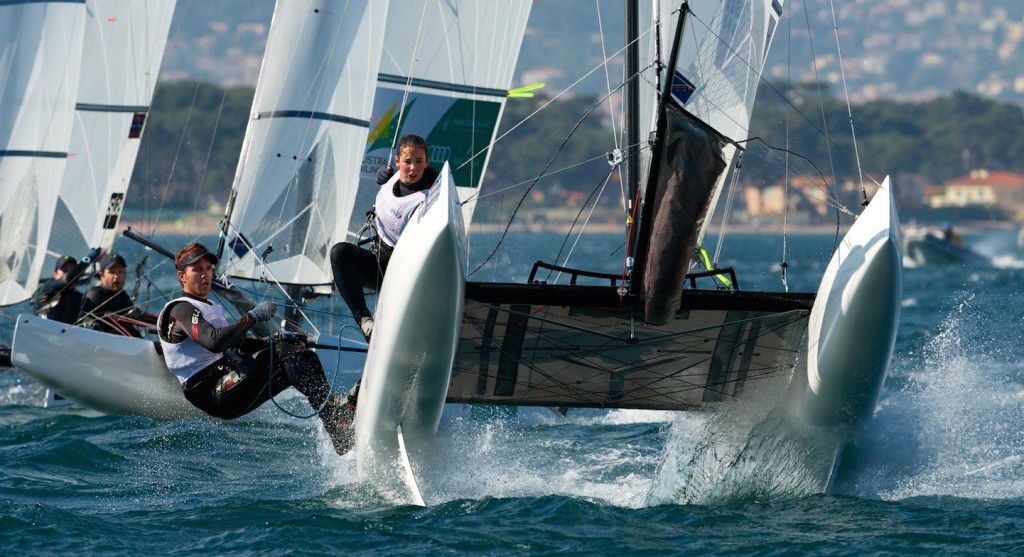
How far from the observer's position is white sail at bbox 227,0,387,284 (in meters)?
9.23

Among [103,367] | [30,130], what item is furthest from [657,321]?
[30,130]

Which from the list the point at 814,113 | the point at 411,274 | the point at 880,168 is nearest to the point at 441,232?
the point at 411,274

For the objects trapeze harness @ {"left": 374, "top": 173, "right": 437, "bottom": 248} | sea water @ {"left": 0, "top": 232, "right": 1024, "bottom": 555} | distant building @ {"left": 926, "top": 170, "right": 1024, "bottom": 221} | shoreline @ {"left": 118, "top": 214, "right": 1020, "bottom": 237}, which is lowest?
sea water @ {"left": 0, "top": 232, "right": 1024, "bottom": 555}

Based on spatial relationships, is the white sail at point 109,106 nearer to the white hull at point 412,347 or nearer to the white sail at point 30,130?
the white sail at point 30,130

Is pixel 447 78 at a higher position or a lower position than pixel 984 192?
lower

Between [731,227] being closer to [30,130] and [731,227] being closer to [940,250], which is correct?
[940,250]

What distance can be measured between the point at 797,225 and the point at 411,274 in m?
72.3

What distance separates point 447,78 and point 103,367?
3.15m

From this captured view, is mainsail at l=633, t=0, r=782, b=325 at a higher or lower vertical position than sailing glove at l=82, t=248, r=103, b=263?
→ higher

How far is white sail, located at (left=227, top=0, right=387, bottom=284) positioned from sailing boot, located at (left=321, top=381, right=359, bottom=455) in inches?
129

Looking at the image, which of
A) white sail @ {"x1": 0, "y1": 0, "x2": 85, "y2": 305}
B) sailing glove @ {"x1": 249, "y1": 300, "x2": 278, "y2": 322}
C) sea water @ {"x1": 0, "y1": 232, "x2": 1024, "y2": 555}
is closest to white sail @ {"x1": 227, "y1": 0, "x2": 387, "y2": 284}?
sea water @ {"x1": 0, "y1": 232, "x2": 1024, "y2": 555}

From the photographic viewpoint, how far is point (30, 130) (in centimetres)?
1052

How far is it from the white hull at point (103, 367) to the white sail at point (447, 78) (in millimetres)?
2258

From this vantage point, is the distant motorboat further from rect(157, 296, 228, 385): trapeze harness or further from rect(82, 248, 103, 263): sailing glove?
rect(157, 296, 228, 385): trapeze harness
